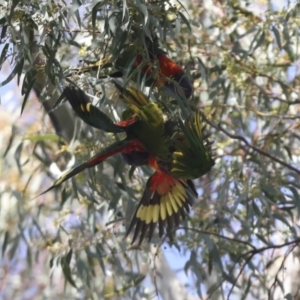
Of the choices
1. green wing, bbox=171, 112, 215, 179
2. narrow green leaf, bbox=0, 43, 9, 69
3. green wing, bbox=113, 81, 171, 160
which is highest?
narrow green leaf, bbox=0, 43, 9, 69

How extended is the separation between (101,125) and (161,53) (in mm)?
352

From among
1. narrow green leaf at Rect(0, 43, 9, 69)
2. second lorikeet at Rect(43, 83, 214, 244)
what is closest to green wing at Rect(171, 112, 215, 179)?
second lorikeet at Rect(43, 83, 214, 244)

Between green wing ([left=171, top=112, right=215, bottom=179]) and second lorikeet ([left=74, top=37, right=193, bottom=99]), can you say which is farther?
second lorikeet ([left=74, top=37, right=193, bottom=99])

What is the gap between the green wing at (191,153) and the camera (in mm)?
1385

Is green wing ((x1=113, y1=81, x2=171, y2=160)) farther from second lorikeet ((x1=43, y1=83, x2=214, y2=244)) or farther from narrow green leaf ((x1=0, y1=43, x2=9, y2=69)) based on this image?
narrow green leaf ((x1=0, y1=43, x2=9, y2=69))

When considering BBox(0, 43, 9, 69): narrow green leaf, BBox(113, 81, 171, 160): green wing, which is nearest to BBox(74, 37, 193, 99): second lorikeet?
BBox(113, 81, 171, 160): green wing

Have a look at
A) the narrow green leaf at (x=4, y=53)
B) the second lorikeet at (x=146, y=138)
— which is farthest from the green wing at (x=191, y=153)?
the narrow green leaf at (x=4, y=53)

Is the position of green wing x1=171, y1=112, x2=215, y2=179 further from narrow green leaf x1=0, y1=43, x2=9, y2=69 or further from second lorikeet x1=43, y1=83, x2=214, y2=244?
narrow green leaf x1=0, y1=43, x2=9, y2=69

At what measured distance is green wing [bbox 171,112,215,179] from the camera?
1.38 metres

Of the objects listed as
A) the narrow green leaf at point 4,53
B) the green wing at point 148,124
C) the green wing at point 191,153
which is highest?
the narrow green leaf at point 4,53

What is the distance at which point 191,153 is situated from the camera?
1398 mm

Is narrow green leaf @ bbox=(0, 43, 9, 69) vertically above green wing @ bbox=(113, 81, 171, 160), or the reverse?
narrow green leaf @ bbox=(0, 43, 9, 69)

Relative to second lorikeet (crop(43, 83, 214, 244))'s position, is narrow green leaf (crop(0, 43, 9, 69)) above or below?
above

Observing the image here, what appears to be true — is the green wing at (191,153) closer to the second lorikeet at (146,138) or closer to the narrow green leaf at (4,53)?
the second lorikeet at (146,138)
